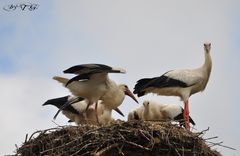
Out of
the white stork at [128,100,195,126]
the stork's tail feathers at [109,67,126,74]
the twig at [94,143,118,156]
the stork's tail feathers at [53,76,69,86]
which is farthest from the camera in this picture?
the white stork at [128,100,195,126]

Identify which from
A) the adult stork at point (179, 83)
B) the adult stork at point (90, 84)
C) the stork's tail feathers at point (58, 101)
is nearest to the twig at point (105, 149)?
the adult stork at point (90, 84)

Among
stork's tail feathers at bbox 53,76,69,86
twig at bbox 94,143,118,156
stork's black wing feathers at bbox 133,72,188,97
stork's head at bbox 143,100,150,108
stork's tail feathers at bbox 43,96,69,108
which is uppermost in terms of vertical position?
stork's tail feathers at bbox 53,76,69,86

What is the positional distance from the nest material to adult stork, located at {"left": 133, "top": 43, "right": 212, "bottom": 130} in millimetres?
2551

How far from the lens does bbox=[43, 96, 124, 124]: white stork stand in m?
12.9

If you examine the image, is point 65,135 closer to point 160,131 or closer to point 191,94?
point 160,131

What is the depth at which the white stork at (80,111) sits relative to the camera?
1288 cm

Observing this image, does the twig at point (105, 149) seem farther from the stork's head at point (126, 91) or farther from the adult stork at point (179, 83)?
the stork's head at point (126, 91)

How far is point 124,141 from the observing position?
30.3 feet

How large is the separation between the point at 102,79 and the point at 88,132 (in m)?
2.45

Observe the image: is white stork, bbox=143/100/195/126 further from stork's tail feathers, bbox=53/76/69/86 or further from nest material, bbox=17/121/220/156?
nest material, bbox=17/121/220/156

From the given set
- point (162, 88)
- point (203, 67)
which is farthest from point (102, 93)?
point (203, 67)

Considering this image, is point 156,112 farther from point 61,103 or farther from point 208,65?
point 61,103

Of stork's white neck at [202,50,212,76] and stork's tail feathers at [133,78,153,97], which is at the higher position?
stork's white neck at [202,50,212,76]

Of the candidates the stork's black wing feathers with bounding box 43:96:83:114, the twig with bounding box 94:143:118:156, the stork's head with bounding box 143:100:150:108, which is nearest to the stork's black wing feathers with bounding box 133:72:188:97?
the stork's head with bounding box 143:100:150:108
